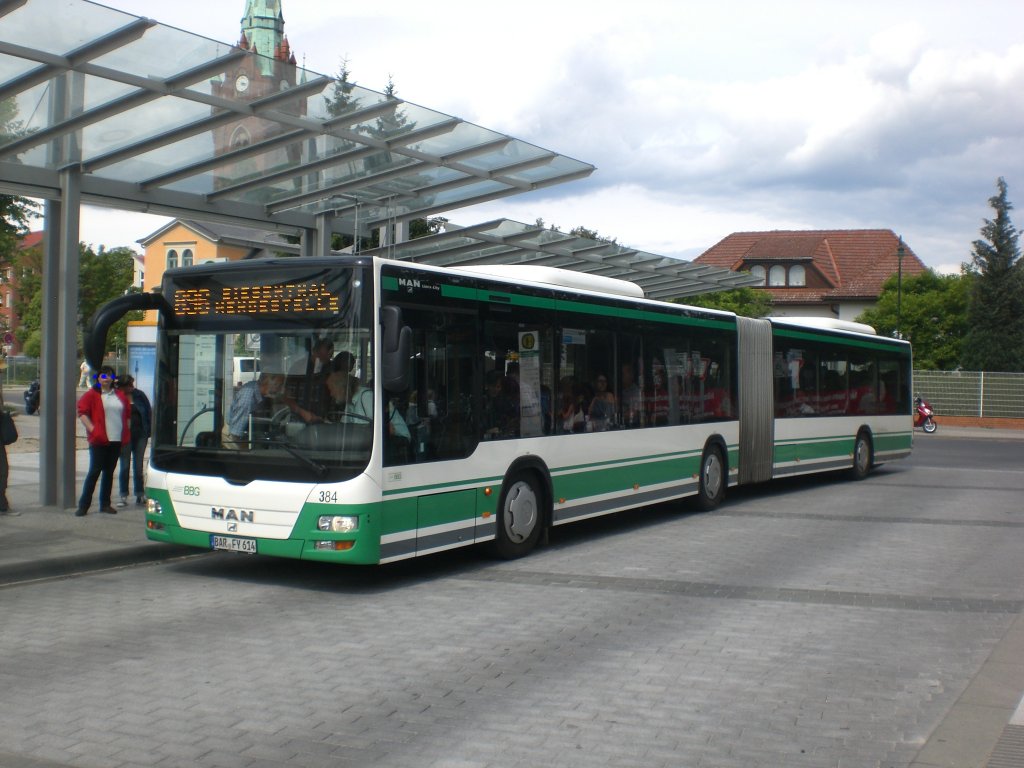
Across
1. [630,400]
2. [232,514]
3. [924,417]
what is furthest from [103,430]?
[924,417]

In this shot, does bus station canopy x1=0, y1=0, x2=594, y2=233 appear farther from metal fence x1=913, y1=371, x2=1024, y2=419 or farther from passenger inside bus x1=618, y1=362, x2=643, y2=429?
metal fence x1=913, y1=371, x2=1024, y2=419

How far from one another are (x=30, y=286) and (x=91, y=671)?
66377 mm

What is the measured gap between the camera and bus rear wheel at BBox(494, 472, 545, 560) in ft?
35.2

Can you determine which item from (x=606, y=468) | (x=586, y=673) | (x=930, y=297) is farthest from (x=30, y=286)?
(x=586, y=673)

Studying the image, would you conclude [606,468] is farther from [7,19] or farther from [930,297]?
[930,297]

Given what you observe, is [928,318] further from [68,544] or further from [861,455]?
[68,544]

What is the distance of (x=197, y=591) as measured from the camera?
30.1 feet

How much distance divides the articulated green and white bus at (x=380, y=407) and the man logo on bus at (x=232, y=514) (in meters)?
0.01

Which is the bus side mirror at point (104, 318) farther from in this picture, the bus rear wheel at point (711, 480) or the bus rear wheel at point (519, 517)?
the bus rear wheel at point (711, 480)

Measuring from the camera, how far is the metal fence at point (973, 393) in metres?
43.6

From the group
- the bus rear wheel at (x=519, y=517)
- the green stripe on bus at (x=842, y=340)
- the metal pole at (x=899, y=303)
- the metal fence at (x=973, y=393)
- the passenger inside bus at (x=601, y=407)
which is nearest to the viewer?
Answer: the bus rear wheel at (x=519, y=517)

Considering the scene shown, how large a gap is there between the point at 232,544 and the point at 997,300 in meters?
55.9

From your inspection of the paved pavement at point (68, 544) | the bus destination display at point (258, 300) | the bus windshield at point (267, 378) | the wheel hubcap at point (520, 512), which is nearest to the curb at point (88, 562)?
the paved pavement at point (68, 544)

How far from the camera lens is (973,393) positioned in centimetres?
4434
